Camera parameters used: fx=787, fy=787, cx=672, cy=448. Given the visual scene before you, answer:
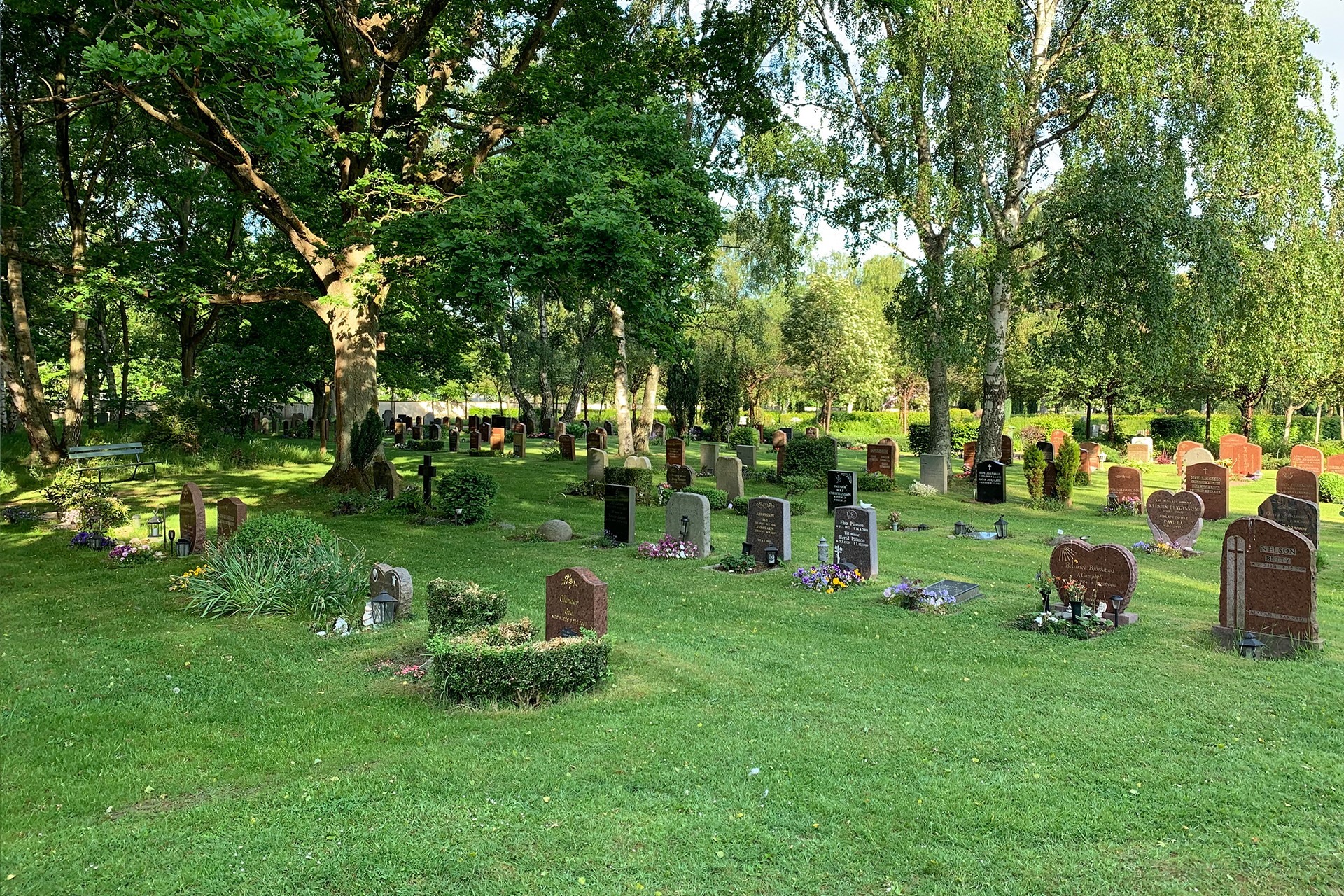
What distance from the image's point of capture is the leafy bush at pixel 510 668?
6.21 metres

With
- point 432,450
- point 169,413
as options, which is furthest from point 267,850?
point 432,450

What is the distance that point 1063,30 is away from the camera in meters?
20.8

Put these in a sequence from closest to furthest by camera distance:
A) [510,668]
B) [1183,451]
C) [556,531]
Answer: [510,668] → [556,531] → [1183,451]

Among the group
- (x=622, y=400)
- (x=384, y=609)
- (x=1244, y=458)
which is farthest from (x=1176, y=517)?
(x=622, y=400)

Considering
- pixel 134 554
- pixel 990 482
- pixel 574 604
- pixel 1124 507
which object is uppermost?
pixel 990 482

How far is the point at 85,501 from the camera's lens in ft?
44.2

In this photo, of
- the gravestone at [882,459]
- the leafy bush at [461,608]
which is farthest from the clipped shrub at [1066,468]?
the leafy bush at [461,608]

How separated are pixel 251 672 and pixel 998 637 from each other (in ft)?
24.0

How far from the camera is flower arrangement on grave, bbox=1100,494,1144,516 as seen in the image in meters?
17.1

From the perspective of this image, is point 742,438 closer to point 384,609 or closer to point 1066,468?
point 1066,468

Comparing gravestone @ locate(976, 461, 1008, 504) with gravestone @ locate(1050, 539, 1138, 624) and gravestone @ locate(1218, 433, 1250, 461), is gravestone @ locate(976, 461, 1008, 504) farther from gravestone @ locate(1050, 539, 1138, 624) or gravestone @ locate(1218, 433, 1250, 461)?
gravestone @ locate(1050, 539, 1138, 624)

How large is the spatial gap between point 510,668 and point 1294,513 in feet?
37.5

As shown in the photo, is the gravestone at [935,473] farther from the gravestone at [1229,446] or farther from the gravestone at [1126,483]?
the gravestone at [1229,446]

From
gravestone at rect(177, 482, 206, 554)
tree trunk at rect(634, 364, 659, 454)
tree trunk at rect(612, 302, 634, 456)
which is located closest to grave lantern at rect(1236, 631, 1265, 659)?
gravestone at rect(177, 482, 206, 554)
